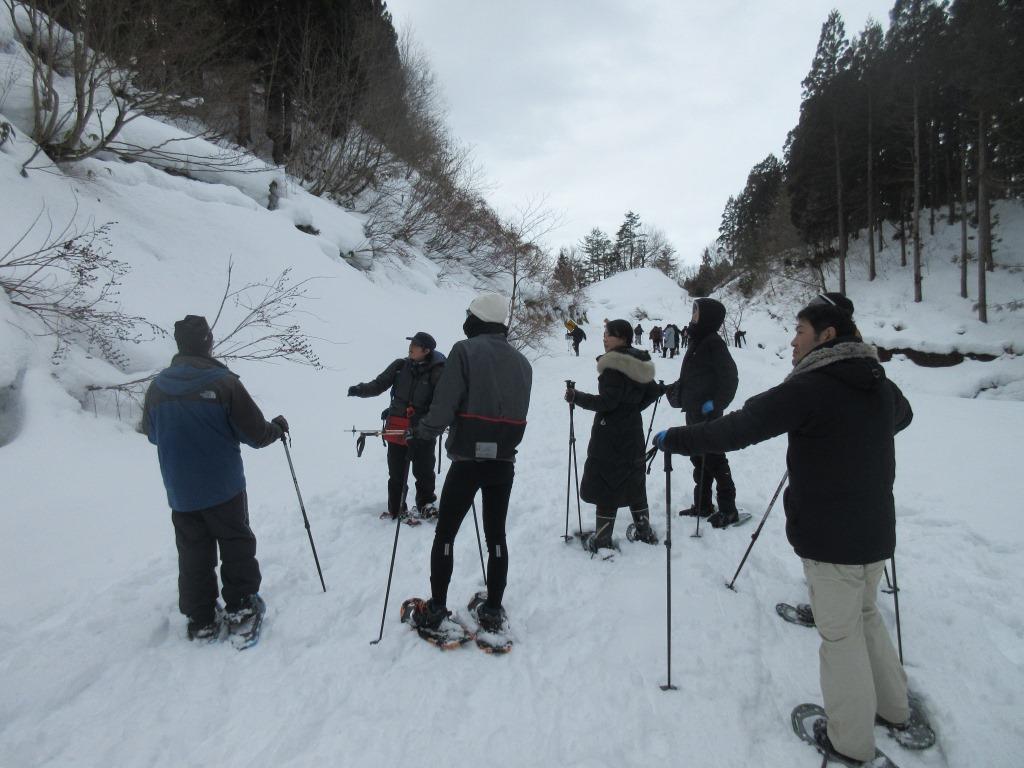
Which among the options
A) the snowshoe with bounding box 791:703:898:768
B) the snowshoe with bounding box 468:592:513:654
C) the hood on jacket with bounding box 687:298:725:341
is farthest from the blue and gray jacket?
the hood on jacket with bounding box 687:298:725:341

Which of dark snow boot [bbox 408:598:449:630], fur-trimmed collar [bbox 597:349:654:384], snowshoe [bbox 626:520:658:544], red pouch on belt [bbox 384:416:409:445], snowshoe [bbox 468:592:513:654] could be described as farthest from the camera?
red pouch on belt [bbox 384:416:409:445]

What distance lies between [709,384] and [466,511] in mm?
2620

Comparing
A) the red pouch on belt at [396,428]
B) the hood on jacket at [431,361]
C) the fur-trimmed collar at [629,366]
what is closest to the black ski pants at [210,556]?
the red pouch on belt at [396,428]

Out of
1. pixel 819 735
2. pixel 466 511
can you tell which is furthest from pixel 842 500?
pixel 466 511

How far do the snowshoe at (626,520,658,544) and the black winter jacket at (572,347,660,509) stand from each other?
30cm

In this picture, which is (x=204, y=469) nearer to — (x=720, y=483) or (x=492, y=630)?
(x=492, y=630)

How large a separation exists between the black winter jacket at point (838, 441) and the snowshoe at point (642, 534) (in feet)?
7.25

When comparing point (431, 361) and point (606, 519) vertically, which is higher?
point (431, 361)

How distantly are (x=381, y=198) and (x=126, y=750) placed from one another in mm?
20005

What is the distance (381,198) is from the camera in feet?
64.8

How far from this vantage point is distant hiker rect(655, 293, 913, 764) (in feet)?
6.86

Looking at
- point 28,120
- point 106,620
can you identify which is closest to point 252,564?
point 106,620

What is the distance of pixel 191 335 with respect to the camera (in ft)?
9.76

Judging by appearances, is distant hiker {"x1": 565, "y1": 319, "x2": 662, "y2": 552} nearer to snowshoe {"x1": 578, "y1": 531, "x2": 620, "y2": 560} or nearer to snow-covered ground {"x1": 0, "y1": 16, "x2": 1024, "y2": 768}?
snowshoe {"x1": 578, "y1": 531, "x2": 620, "y2": 560}
